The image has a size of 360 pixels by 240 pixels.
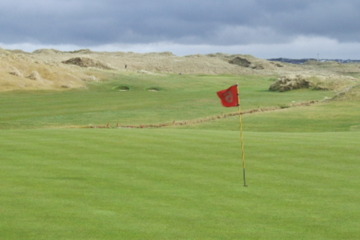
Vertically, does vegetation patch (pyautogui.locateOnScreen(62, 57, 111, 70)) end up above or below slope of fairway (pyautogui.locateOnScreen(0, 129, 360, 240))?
above

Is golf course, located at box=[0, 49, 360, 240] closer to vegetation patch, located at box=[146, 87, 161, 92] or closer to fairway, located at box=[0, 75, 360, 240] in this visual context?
fairway, located at box=[0, 75, 360, 240]

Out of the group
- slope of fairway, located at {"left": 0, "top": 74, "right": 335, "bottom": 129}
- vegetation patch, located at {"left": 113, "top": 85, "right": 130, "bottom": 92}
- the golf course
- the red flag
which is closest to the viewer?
the golf course

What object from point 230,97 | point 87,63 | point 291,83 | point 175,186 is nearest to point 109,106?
point 291,83

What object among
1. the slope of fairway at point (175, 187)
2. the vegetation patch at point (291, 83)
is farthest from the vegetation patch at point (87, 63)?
the slope of fairway at point (175, 187)

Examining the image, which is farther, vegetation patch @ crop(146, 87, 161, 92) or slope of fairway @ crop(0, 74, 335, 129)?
vegetation patch @ crop(146, 87, 161, 92)

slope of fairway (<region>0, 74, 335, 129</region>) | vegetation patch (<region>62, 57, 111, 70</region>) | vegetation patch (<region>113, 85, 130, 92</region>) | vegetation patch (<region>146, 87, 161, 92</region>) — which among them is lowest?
slope of fairway (<region>0, 74, 335, 129</region>)

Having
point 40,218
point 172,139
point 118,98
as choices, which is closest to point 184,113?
point 118,98

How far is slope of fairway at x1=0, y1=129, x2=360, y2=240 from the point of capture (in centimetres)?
1530

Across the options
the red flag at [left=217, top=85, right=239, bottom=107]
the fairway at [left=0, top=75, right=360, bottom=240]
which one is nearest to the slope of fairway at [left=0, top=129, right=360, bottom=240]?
the fairway at [left=0, top=75, right=360, bottom=240]

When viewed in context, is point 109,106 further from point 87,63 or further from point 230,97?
point 87,63

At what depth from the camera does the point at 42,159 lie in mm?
24234

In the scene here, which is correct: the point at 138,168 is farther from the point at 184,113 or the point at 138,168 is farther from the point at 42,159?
the point at 184,113

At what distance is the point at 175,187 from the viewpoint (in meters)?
19.7

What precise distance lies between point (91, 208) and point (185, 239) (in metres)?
3.53
